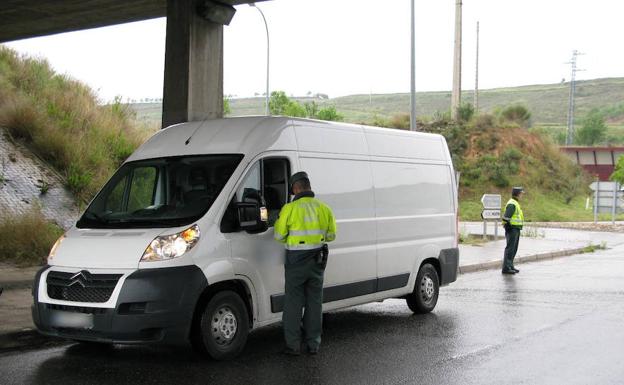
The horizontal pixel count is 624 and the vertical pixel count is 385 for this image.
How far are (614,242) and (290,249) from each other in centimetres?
2140

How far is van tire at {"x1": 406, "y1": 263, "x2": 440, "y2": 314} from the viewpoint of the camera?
10.3m

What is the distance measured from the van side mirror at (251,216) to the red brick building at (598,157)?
63.0 meters

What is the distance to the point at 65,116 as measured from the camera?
21.2m

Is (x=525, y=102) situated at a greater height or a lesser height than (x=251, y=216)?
greater

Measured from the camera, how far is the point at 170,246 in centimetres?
698

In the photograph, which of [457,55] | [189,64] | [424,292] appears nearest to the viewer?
[424,292]

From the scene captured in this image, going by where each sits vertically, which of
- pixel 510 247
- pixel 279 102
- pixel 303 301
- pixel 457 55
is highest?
pixel 457 55

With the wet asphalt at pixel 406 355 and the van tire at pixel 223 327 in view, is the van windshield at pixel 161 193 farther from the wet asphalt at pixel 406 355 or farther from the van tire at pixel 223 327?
the wet asphalt at pixel 406 355

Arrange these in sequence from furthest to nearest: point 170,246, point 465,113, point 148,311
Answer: point 465,113 < point 170,246 < point 148,311

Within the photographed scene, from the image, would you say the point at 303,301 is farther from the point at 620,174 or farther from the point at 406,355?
the point at 620,174

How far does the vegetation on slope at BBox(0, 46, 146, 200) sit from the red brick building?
170 feet

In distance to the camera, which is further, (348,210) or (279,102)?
(279,102)

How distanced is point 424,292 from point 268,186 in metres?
3.46

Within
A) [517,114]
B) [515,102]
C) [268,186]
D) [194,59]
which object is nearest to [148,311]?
[268,186]
